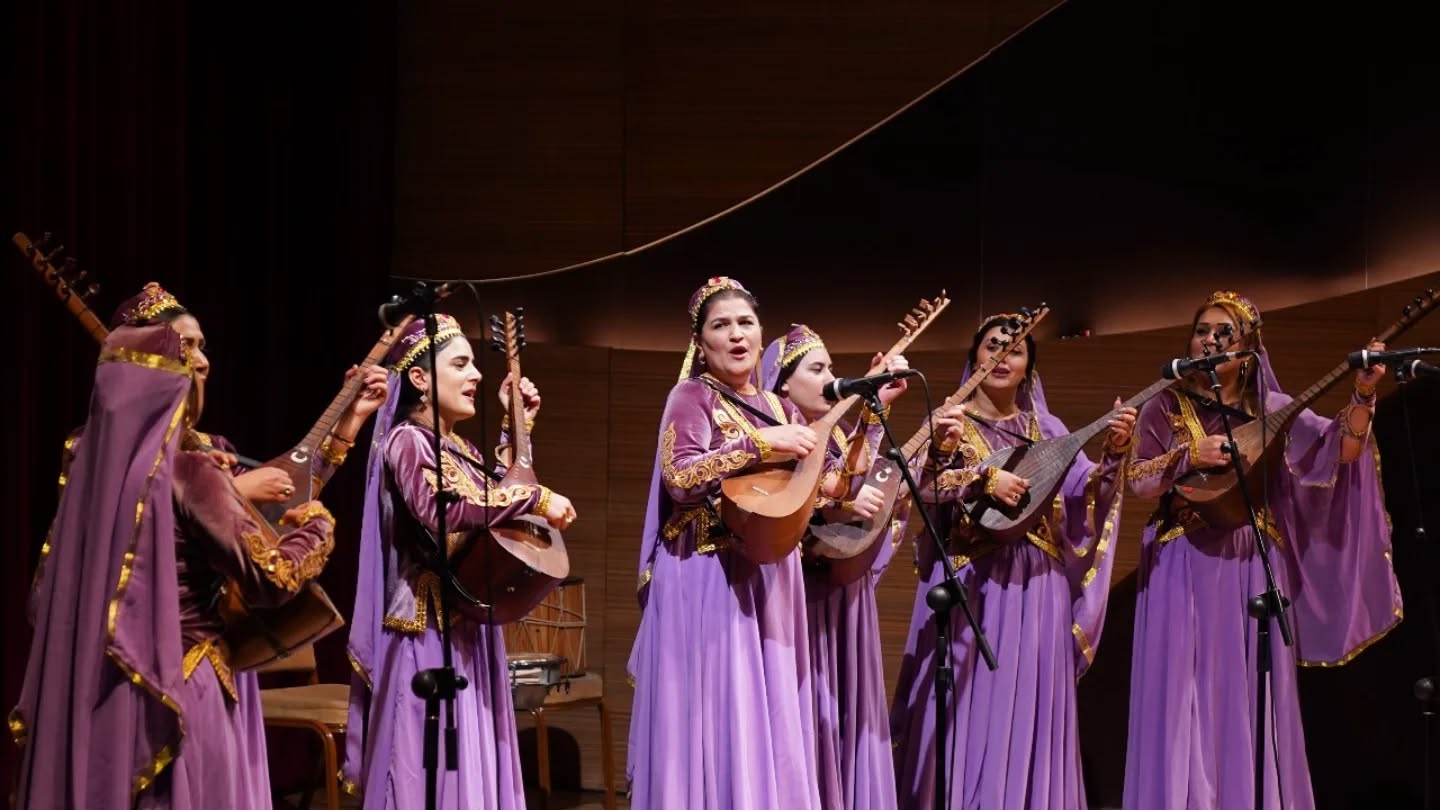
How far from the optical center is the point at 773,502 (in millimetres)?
4133

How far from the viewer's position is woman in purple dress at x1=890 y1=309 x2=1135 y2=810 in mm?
4988

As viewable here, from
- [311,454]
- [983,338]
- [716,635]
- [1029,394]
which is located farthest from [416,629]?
[1029,394]

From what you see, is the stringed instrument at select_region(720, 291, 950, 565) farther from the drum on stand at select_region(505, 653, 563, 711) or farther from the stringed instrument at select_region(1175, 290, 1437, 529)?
the stringed instrument at select_region(1175, 290, 1437, 529)

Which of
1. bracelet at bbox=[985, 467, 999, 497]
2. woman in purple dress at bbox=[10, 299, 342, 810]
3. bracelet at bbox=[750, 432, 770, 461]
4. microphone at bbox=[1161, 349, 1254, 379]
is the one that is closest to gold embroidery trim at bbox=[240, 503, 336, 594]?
woman in purple dress at bbox=[10, 299, 342, 810]

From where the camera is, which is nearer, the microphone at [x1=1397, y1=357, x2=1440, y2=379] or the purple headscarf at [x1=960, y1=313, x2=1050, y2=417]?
the microphone at [x1=1397, y1=357, x2=1440, y2=379]

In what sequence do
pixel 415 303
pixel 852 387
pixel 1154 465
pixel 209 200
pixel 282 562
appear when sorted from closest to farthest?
pixel 282 562 < pixel 415 303 < pixel 852 387 < pixel 1154 465 < pixel 209 200

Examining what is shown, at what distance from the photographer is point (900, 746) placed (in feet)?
17.0

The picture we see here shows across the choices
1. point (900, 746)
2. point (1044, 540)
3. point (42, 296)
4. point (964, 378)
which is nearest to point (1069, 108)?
point (964, 378)

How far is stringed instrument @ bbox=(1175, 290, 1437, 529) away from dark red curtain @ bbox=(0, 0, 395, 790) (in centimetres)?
341

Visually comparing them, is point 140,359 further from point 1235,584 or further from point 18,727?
point 1235,584

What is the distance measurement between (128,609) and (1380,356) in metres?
3.33

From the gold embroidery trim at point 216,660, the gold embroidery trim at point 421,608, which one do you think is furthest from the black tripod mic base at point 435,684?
the gold embroidery trim at point 421,608

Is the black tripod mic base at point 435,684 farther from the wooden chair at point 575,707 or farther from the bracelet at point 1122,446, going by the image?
the bracelet at point 1122,446

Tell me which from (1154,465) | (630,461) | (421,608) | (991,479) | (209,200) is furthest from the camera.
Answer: (630,461)
